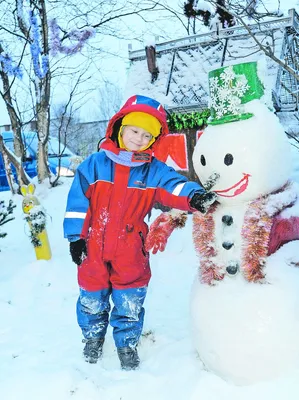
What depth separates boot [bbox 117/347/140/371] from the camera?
2469 mm

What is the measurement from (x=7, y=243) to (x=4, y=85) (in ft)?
9.24

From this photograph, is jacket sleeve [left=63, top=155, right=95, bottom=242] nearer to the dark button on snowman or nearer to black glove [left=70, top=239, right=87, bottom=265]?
black glove [left=70, top=239, right=87, bottom=265]

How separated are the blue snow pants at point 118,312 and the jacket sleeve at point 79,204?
42 centimetres

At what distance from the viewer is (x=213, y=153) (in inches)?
79.9

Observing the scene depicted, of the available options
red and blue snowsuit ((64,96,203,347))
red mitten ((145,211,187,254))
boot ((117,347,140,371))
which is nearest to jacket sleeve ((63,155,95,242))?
red and blue snowsuit ((64,96,203,347))

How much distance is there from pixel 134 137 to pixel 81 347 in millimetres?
1463

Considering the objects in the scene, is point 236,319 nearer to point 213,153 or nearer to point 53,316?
point 213,153

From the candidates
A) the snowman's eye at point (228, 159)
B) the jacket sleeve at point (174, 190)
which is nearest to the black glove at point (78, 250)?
the jacket sleeve at point (174, 190)

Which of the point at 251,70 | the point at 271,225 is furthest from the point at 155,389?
the point at 251,70

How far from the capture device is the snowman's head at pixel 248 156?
1966 millimetres

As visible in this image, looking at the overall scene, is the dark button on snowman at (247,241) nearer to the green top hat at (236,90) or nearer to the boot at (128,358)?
the green top hat at (236,90)

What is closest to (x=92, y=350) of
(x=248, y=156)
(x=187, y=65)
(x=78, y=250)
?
(x=78, y=250)

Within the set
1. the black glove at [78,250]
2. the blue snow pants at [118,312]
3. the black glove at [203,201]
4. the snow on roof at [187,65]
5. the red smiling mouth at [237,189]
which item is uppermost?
the snow on roof at [187,65]

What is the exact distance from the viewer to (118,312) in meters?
2.52
